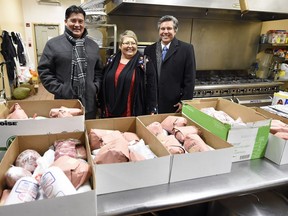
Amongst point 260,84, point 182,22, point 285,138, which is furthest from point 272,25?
point 285,138

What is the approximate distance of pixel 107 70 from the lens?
6.34ft

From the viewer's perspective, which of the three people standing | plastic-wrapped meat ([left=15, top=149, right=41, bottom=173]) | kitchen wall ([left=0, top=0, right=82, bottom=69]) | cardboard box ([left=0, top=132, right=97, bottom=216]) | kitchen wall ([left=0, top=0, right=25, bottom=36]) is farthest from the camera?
kitchen wall ([left=0, top=0, right=82, bottom=69])

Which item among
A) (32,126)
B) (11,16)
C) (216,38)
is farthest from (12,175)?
(11,16)

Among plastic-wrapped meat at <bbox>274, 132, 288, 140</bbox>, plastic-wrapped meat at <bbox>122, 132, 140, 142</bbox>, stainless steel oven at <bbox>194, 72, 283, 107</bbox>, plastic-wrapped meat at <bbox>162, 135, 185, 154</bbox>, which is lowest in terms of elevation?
stainless steel oven at <bbox>194, 72, 283, 107</bbox>

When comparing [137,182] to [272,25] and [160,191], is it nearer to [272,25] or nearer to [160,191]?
[160,191]

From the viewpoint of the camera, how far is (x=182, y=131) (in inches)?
43.9

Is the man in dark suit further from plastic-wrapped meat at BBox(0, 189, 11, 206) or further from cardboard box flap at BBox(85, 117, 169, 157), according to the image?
plastic-wrapped meat at BBox(0, 189, 11, 206)

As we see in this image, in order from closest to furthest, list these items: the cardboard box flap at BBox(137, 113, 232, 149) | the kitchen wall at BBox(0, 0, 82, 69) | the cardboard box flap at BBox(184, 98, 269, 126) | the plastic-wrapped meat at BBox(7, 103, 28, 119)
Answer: the cardboard box flap at BBox(137, 113, 232, 149)
the plastic-wrapped meat at BBox(7, 103, 28, 119)
the cardboard box flap at BBox(184, 98, 269, 126)
the kitchen wall at BBox(0, 0, 82, 69)

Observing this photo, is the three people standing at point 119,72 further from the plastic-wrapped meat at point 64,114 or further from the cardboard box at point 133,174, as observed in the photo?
the cardboard box at point 133,174

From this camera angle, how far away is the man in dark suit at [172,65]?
2.06 m

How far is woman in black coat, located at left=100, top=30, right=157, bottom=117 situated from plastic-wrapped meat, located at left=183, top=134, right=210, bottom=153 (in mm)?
935

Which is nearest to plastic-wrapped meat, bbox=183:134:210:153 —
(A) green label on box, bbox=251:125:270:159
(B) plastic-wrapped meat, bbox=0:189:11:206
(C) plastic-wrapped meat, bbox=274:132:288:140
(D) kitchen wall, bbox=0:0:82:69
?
(A) green label on box, bbox=251:125:270:159

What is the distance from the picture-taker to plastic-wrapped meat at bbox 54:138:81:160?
938mm

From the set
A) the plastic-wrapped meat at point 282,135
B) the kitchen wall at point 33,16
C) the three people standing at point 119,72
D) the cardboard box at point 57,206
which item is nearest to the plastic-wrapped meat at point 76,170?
the cardboard box at point 57,206
